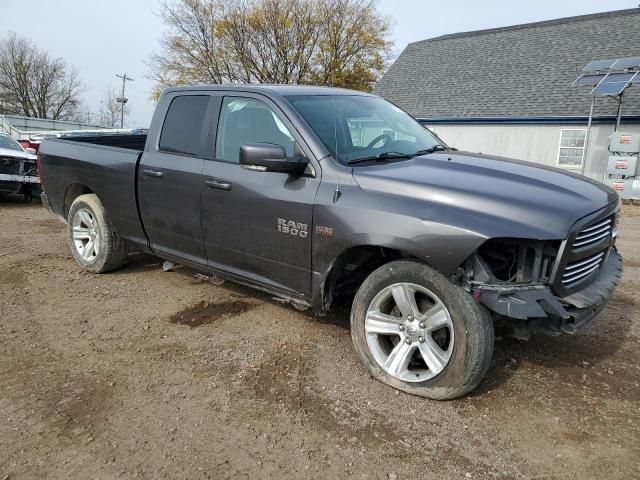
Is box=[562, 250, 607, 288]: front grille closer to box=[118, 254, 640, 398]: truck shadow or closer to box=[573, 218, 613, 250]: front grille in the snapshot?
box=[573, 218, 613, 250]: front grille

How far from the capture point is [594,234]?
10.7 ft

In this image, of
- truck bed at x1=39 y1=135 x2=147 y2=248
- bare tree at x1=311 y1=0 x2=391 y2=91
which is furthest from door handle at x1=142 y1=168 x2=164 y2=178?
bare tree at x1=311 y1=0 x2=391 y2=91

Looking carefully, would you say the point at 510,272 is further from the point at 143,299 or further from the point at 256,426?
the point at 143,299

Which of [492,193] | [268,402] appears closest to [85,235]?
[268,402]

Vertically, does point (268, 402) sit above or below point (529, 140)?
below

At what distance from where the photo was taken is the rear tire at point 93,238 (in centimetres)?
546

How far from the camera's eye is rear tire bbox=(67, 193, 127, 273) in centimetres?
546

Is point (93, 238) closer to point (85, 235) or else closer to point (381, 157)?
point (85, 235)

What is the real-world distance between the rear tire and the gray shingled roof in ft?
57.6

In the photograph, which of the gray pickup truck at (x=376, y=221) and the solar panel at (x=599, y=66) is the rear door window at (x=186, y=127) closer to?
the gray pickup truck at (x=376, y=221)

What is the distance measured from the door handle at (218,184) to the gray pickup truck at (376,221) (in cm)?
1

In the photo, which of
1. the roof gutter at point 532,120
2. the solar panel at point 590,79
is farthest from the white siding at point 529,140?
the solar panel at point 590,79

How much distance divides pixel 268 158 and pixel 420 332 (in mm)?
1473

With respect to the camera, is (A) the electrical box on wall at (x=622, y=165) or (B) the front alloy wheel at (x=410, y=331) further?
(A) the electrical box on wall at (x=622, y=165)
